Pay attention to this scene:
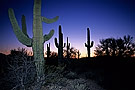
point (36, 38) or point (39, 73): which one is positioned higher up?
point (36, 38)

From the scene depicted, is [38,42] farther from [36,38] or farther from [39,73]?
[39,73]

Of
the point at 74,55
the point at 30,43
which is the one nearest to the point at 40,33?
the point at 30,43

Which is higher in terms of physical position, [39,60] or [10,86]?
[39,60]

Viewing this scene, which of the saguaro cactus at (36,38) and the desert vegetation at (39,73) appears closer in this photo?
the desert vegetation at (39,73)

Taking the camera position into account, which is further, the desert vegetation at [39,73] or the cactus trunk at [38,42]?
the cactus trunk at [38,42]

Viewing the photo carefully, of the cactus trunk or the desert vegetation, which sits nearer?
the desert vegetation

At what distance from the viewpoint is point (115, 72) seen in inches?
303

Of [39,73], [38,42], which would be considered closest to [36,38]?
[38,42]

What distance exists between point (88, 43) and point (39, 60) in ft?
27.7

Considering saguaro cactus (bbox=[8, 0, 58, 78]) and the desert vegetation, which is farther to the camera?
saguaro cactus (bbox=[8, 0, 58, 78])

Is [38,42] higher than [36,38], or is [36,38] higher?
[36,38]

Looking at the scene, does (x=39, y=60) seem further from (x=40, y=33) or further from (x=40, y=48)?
(x=40, y=33)

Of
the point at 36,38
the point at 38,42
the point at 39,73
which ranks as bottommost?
the point at 39,73

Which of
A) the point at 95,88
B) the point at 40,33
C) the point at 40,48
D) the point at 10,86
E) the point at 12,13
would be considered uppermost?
the point at 12,13
